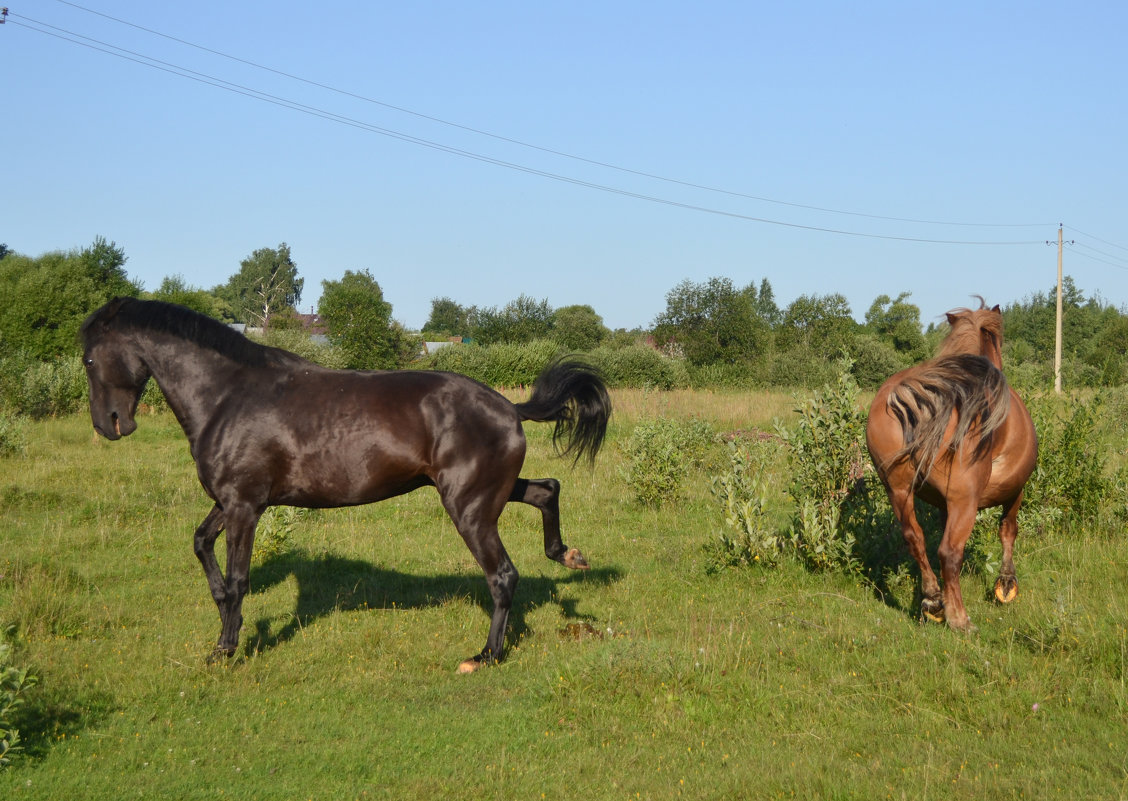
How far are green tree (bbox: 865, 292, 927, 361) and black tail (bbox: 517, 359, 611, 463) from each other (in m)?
48.8

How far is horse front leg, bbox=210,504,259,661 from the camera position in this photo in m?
6.17

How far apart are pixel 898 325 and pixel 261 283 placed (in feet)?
227

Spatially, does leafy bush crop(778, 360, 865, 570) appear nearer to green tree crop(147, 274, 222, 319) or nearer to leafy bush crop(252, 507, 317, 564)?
leafy bush crop(252, 507, 317, 564)

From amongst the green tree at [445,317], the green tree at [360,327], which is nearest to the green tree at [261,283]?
the green tree at [445,317]

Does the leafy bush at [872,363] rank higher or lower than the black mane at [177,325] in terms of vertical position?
higher

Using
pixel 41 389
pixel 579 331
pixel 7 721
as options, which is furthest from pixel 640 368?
pixel 7 721

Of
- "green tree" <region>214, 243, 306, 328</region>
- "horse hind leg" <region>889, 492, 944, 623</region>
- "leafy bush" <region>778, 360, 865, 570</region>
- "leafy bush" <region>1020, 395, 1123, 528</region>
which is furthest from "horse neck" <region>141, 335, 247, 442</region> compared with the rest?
"green tree" <region>214, 243, 306, 328</region>

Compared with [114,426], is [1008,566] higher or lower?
lower

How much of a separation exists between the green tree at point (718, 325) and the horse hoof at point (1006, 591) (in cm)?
3449

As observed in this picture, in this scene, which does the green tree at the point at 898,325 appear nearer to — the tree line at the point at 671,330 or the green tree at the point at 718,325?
the tree line at the point at 671,330

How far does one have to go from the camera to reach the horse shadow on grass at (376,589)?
7.20 meters

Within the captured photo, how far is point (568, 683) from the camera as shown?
5387 mm

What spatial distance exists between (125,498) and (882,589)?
9895mm

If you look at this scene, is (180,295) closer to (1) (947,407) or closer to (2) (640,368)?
(2) (640,368)
